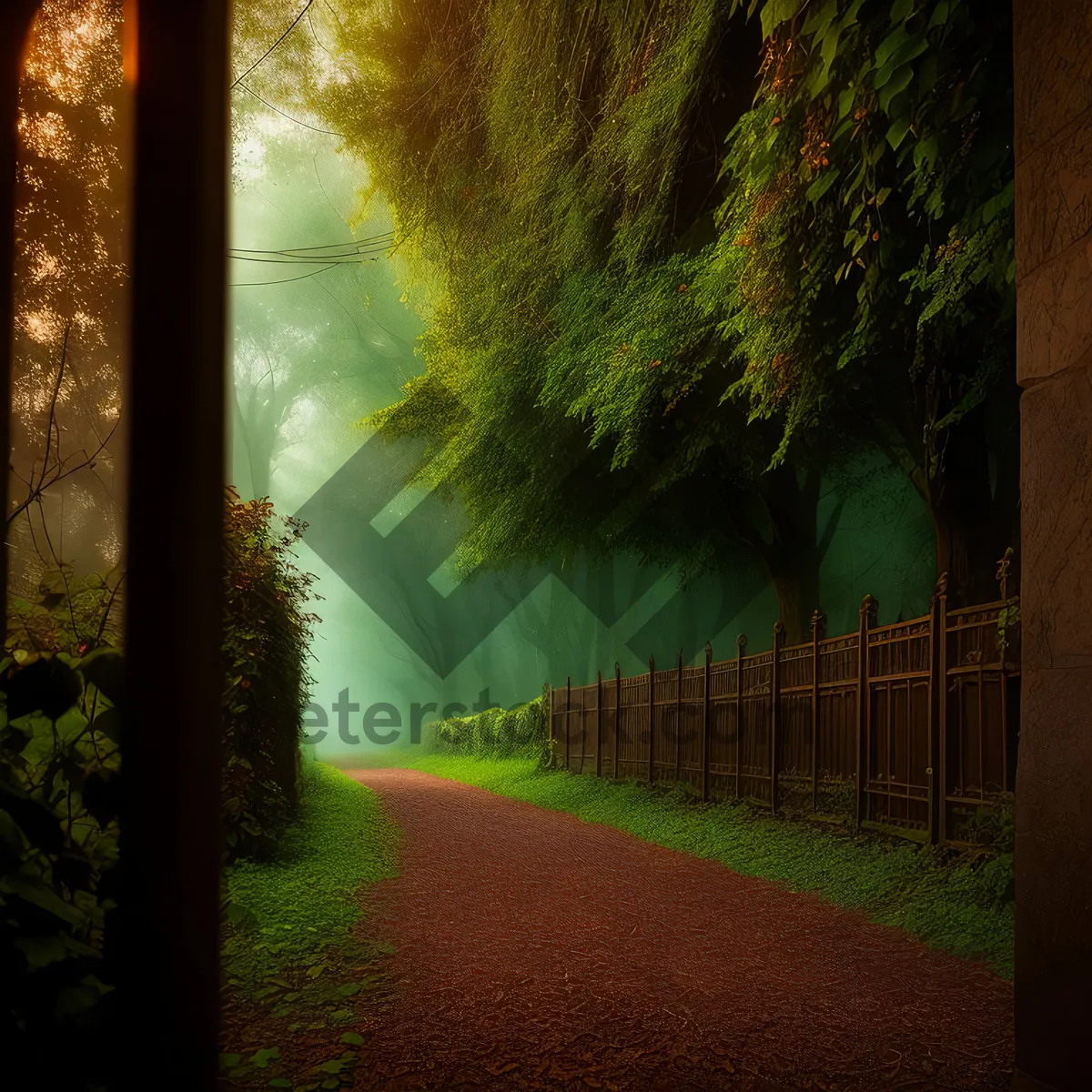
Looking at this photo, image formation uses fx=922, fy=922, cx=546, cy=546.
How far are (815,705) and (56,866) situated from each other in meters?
8.12

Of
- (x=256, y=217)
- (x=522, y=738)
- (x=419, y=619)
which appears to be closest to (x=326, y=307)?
(x=256, y=217)

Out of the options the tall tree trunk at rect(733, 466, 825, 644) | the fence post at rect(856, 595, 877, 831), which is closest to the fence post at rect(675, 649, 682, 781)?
the tall tree trunk at rect(733, 466, 825, 644)

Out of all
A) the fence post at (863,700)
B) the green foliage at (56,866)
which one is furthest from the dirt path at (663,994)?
the green foliage at (56,866)

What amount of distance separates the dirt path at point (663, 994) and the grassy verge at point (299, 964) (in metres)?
0.20

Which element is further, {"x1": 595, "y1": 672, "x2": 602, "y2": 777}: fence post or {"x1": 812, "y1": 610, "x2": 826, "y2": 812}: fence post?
{"x1": 595, "y1": 672, "x2": 602, "y2": 777}: fence post

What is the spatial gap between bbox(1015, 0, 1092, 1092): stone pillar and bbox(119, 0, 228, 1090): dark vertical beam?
238 centimetres

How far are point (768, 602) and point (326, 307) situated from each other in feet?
57.6

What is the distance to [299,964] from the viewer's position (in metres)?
4.81

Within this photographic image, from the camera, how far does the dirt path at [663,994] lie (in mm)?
3512

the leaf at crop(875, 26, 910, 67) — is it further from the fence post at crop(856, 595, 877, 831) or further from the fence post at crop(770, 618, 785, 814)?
the fence post at crop(770, 618, 785, 814)

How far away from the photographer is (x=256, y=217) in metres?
27.1

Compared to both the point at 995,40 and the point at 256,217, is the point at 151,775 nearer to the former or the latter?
the point at 995,40

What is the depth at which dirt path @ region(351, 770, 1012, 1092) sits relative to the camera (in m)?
3.51

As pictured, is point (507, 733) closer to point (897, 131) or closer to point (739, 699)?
point (739, 699)
